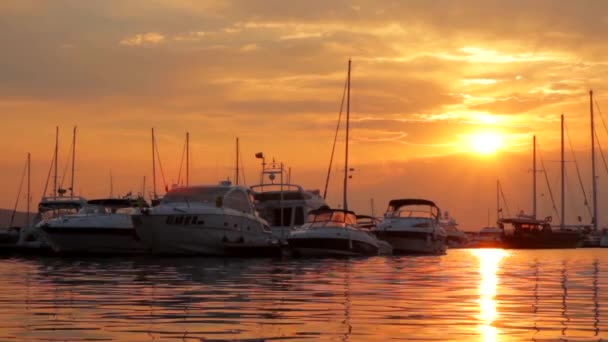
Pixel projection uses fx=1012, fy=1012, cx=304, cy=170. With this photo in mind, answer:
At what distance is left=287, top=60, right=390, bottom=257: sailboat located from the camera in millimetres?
53438

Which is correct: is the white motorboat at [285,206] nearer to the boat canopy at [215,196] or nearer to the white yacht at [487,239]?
the boat canopy at [215,196]

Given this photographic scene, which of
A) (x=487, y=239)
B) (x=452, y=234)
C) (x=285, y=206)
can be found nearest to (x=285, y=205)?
(x=285, y=206)

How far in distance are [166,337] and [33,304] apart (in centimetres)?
685

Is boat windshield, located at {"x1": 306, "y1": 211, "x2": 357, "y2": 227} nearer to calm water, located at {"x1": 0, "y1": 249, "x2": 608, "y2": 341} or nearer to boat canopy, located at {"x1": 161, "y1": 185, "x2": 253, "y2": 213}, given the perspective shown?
boat canopy, located at {"x1": 161, "y1": 185, "x2": 253, "y2": 213}

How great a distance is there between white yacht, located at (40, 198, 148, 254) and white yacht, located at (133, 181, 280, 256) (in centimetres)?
152

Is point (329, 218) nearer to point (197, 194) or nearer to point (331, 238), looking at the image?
point (331, 238)

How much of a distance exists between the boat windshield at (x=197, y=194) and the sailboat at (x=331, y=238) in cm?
472

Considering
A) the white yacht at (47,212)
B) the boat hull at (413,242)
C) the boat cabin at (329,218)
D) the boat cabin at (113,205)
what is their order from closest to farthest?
the boat cabin at (329,218) < the boat cabin at (113,205) < the white yacht at (47,212) < the boat hull at (413,242)

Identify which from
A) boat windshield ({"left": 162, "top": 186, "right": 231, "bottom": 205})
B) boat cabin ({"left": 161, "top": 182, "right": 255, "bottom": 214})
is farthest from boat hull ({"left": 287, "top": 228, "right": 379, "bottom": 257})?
boat windshield ({"left": 162, "top": 186, "right": 231, "bottom": 205})

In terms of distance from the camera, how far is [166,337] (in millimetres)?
14648

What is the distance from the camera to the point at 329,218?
56531 mm

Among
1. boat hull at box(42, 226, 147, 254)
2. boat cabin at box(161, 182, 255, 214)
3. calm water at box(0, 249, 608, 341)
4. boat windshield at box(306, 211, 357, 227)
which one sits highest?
boat cabin at box(161, 182, 255, 214)

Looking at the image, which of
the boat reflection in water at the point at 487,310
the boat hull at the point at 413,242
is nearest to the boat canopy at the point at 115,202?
the boat hull at the point at 413,242

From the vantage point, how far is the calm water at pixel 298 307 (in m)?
15.4
